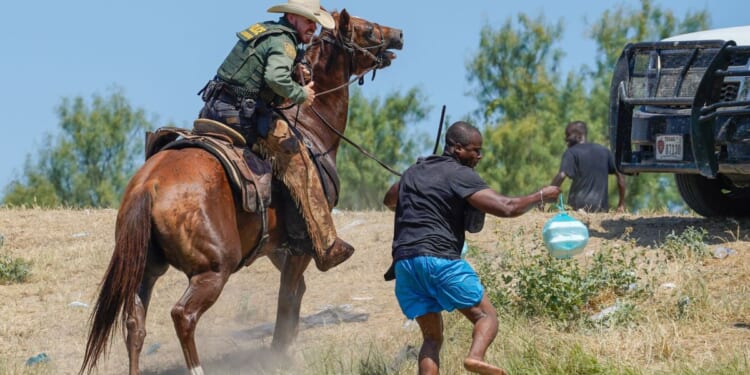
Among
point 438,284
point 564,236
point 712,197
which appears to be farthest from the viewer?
point 712,197

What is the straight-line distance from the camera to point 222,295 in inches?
462

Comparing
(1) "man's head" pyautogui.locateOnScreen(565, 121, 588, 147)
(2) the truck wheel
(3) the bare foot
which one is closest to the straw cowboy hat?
(3) the bare foot

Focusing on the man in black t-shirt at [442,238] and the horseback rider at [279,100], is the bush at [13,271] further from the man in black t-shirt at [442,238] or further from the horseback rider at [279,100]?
the man in black t-shirt at [442,238]

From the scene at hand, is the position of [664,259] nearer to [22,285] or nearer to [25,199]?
[22,285]

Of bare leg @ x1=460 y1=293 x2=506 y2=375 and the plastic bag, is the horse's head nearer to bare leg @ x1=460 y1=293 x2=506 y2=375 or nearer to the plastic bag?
the plastic bag

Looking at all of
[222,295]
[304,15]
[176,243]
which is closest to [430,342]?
[176,243]

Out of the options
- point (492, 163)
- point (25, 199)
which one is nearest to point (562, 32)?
point (492, 163)

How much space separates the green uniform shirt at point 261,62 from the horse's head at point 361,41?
112 cm

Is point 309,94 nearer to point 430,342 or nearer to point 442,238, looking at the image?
point 442,238

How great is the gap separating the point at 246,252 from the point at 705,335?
322 centimetres

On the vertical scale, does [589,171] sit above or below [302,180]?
below

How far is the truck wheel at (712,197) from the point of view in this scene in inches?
469

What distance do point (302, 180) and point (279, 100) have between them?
0.64 m

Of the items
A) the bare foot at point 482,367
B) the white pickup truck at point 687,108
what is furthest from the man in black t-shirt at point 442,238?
the white pickup truck at point 687,108
